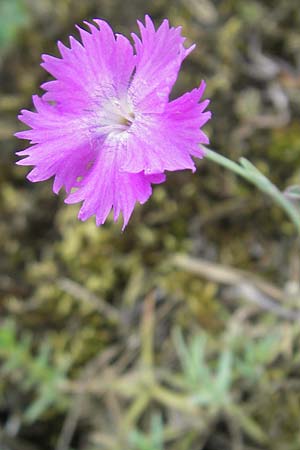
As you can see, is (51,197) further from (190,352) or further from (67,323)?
(190,352)

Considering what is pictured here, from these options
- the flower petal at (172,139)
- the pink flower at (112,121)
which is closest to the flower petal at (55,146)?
the pink flower at (112,121)

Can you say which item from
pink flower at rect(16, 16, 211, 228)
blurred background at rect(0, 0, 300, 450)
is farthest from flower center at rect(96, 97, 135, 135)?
blurred background at rect(0, 0, 300, 450)

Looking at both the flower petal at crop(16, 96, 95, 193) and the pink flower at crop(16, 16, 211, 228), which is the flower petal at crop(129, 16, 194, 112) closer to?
the pink flower at crop(16, 16, 211, 228)

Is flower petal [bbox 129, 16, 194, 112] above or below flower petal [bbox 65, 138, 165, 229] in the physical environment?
above

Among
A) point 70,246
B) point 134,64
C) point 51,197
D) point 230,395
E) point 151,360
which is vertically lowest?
point 230,395

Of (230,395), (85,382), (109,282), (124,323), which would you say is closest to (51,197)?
(109,282)

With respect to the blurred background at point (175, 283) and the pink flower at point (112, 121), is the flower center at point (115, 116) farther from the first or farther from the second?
the blurred background at point (175, 283)

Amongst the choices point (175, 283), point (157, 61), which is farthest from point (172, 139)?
point (175, 283)

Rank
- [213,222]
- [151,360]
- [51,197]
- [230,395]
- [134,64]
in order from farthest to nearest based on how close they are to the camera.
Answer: [51,197]
[213,222]
[151,360]
[230,395]
[134,64]
